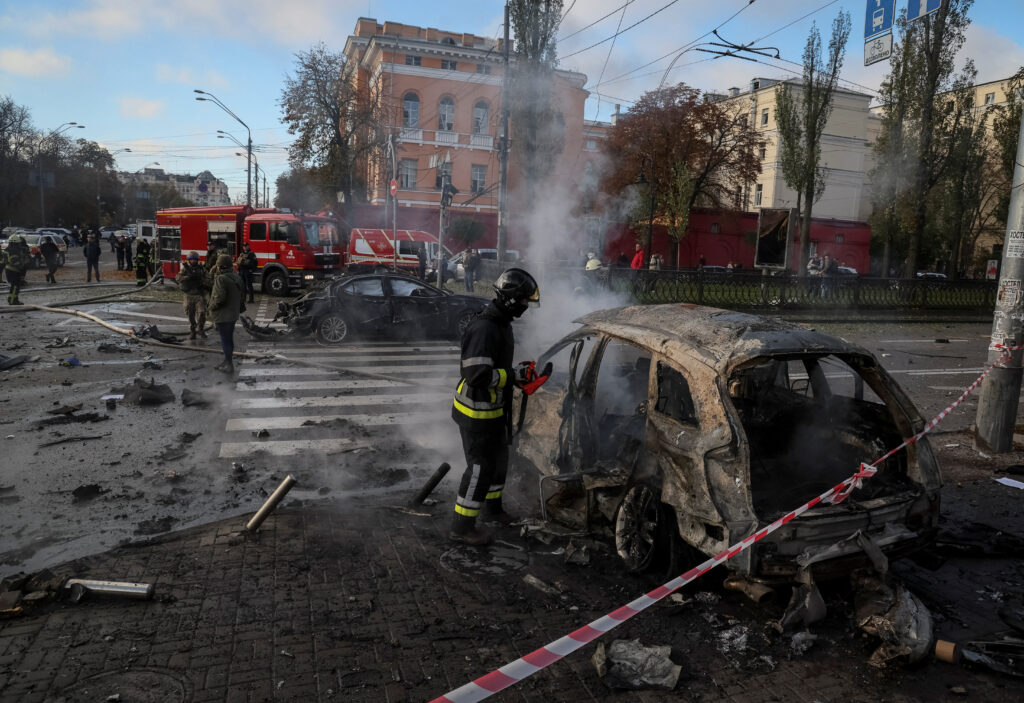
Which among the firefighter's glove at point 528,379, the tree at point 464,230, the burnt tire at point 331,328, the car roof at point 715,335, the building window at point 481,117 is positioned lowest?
the burnt tire at point 331,328

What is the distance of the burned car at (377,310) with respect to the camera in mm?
13578

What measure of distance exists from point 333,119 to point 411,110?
30.8 feet

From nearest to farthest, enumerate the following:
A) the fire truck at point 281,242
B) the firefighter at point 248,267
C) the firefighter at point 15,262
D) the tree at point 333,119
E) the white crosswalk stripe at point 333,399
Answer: the white crosswalk stripe at point 333,399
the firefighter at point 15,262
the firefighter at point 248,267
the fire truck at point 281,242
the tree at point 333,119

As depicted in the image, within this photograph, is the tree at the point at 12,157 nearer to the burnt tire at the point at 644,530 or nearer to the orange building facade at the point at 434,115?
the orange building facade at the point at 434,115

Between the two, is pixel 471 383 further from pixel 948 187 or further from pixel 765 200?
pixel 765 200

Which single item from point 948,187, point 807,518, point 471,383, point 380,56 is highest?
point 380,56

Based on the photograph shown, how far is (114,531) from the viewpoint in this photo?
16.5ft

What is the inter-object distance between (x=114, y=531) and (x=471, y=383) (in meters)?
2.89

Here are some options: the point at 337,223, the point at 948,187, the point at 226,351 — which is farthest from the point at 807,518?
the point at 948,187

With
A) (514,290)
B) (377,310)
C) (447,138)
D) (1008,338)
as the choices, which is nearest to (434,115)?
(447,138)

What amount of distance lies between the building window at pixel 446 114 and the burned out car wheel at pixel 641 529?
1728 inches

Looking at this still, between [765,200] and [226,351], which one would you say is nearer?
[226,351]

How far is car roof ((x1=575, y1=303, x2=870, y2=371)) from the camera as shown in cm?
395

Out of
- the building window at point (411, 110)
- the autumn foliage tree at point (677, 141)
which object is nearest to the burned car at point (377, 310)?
the autumn foliage tree at point (677, 141)
